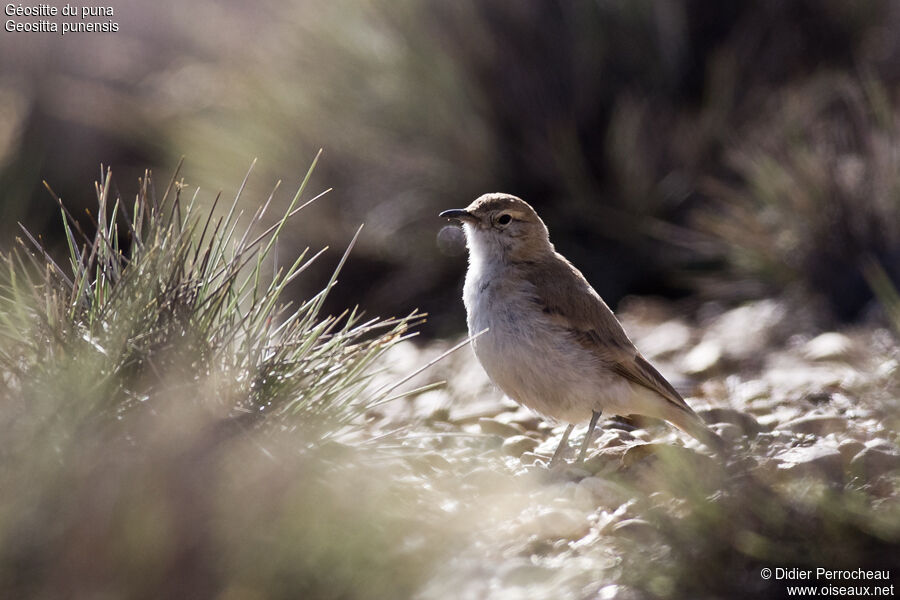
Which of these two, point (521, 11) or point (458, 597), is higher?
point (521, 11)

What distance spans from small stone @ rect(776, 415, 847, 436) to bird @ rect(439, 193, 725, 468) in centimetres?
33

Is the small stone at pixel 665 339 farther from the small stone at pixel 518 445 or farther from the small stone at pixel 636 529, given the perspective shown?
the small stone at pixel 636 529

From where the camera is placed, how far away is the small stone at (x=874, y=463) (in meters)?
3.34

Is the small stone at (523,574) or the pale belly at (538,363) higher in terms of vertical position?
the pale belly at (538,363)

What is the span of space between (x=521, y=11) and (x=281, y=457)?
572 cm

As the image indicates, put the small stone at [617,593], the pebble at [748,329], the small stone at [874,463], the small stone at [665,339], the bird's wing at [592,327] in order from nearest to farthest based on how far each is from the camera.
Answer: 1. the small stone at [617,593]
2. the small stone at [874,463]
3. the bird's wing at [592,327]
4. the pebble at [748,329]
5. the small stone at [665,339]

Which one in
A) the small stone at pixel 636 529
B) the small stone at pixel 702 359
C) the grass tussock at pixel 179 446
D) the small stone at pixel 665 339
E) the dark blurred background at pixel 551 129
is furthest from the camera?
the dark blurred background at pixel 551 129

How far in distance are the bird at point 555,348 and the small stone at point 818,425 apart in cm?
33

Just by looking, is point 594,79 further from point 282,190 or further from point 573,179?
point 282,190

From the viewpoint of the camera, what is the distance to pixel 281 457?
3.29 m

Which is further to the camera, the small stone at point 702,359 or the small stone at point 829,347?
the small stone at point 702,359

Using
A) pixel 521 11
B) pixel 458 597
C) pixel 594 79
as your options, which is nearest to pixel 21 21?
pixel 521 11

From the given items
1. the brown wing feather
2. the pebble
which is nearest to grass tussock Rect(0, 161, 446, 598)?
the brown wing feather

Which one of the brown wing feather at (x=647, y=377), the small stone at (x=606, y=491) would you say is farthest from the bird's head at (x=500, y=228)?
the small stone at (x=606, y=491)
